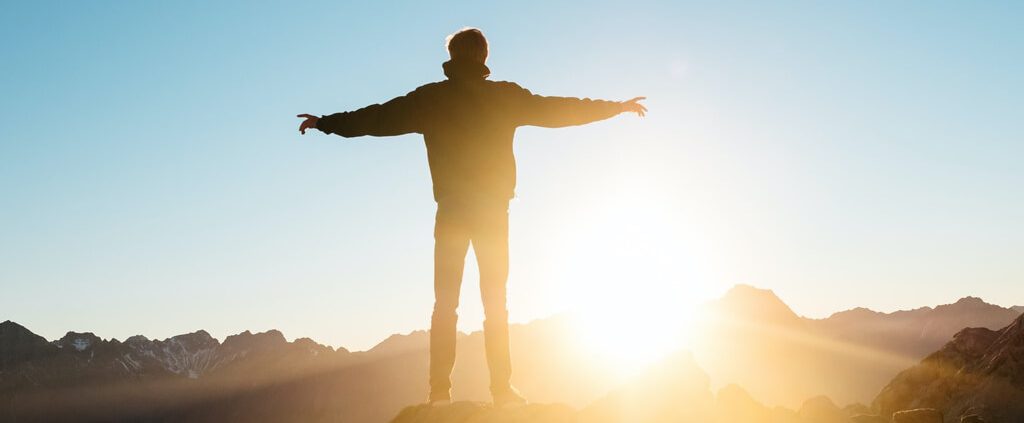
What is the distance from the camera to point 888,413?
17.5 metres

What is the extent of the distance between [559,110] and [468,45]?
1379mm

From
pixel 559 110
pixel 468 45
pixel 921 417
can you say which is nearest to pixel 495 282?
pixel 559 110

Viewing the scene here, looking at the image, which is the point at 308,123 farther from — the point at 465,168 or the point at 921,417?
the point at 921,417

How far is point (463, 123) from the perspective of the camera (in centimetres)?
920

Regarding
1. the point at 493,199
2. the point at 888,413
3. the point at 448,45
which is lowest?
the point at 888,413

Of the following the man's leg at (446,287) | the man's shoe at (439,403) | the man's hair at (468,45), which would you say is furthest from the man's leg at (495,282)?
the man's hair at (468,45)

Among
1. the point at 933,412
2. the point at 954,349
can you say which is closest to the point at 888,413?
the point at 954,349

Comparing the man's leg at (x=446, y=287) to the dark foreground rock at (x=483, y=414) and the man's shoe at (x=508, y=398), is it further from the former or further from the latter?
the man's shoe at (x=508, y=398)

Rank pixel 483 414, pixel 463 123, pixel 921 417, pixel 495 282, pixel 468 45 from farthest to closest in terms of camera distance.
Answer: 1. pixel 468 45
2. pixel 495 282
3. pixel 463 123
4. pixel 483 414
5. pixel 921 417

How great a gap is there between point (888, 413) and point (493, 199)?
511 inches

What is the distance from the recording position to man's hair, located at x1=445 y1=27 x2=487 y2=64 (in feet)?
30.8

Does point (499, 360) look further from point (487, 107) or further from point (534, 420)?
point (487, 107)

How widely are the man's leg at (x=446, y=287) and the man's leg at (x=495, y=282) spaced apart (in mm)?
222

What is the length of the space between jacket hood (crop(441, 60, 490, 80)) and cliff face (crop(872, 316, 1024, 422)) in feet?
37.9
